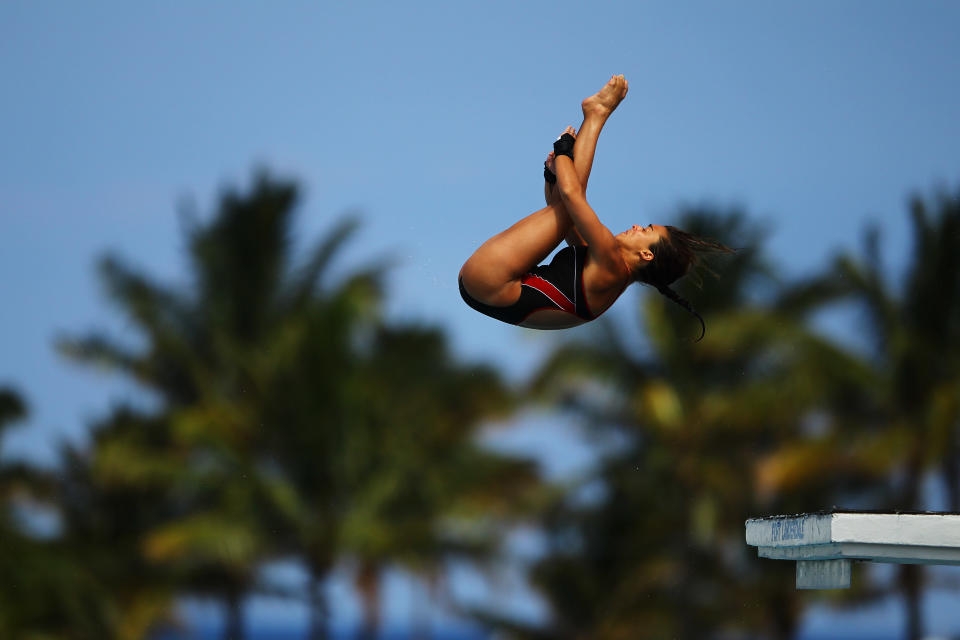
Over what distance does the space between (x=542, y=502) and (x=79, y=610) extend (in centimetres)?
959

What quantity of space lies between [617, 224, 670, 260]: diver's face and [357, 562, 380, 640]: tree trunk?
2458 centimetres

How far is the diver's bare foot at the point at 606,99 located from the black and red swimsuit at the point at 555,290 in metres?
0.65

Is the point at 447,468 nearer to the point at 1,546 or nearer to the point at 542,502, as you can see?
the point at 542,502

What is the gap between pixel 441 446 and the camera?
28391 mm

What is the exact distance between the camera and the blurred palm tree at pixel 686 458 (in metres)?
25.9

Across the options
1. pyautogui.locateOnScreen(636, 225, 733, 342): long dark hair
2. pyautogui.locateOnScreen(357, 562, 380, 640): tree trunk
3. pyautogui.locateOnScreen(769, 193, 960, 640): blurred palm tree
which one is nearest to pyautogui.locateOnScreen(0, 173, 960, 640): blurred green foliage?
pyautogui.locateOnScreen(769, 193, 960, 640): blurred palm tree

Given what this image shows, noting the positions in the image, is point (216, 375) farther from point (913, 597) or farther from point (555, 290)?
point (555, 290)

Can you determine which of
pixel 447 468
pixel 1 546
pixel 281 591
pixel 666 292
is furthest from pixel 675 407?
pixel 666 292

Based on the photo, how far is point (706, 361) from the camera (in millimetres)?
26422

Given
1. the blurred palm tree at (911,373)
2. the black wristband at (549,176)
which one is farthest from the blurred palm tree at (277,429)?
the black wristband at (549,176)

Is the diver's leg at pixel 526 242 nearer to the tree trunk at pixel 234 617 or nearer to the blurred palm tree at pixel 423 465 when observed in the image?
the blurred palm tree at pixel 423 465

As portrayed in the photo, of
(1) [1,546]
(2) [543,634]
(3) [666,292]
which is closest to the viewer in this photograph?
(3) [666,292]

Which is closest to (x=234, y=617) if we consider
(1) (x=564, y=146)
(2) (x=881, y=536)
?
(1) (x=564, y=146)

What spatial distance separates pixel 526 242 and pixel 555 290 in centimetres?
32
